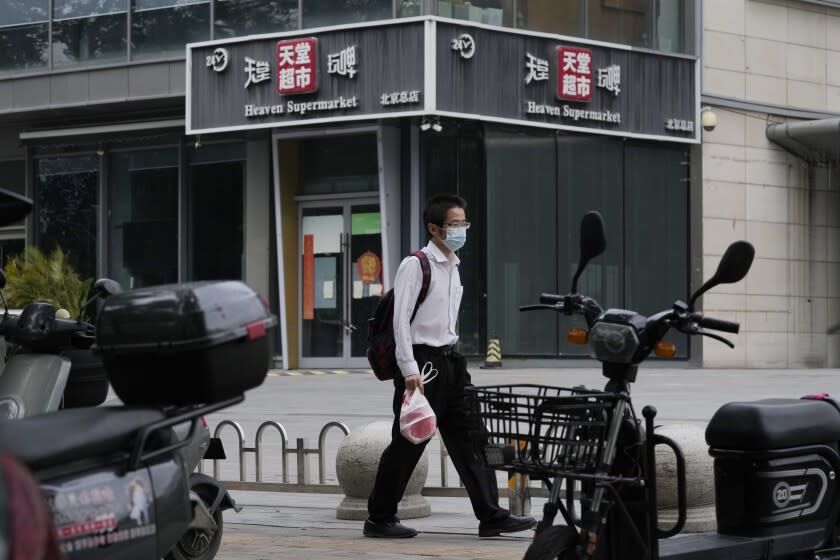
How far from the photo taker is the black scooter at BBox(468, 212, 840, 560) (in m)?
4.96

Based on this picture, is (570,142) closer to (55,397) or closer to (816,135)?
(816,135)

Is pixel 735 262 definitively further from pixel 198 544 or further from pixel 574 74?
pixel 574 74

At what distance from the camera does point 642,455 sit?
521cm

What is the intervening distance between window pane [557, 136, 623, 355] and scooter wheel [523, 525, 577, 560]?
22.6 m

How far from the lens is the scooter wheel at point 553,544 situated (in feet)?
16.3

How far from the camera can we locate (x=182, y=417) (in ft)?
13.7

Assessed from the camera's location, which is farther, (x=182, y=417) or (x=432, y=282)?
(x=432, y=282)

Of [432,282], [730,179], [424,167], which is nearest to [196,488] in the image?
[432,282]

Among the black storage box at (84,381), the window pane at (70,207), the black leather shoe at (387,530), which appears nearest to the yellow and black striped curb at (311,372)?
the window pane at (70,207)

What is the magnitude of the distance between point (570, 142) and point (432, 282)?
20.5 m

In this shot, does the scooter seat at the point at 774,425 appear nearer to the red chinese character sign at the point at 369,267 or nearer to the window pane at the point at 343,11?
the window pane at the point at 343,11

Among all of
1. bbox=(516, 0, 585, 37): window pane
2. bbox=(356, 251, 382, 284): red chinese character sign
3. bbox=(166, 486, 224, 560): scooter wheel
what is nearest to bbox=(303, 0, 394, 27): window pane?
bbox=(516, 0, 585, 37): window pane

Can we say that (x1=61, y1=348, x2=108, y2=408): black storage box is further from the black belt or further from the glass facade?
the glass facade

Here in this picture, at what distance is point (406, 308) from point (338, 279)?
65.6 feet
